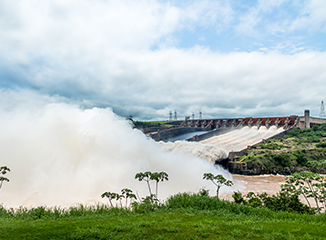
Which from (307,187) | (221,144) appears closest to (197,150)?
(221,144)

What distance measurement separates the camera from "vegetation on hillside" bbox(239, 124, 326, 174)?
30.2 m

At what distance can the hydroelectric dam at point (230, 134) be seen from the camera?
29087 millimetres

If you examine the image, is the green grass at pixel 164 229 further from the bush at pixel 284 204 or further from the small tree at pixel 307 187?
the bush at pixel 284 204

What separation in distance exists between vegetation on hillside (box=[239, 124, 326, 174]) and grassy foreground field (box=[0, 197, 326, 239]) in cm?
2308

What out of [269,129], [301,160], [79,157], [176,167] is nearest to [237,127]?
[269,129]

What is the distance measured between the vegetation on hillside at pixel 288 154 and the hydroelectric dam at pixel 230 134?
1.65 meters

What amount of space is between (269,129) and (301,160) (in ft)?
78.5

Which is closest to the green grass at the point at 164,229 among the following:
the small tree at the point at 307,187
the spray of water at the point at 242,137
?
the small tree at the point at 307,187

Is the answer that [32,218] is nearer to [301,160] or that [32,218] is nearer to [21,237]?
[21,237]

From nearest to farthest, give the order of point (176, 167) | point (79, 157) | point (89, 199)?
1. point (89, 199)
2. point (79, 157)
3. point (176, 167)

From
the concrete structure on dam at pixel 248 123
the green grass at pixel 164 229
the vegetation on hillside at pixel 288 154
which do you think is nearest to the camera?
the green grass at pixel 164 229

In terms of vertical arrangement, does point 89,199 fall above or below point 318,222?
below

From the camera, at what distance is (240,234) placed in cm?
561

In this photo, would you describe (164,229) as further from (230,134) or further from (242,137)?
(230,134)
